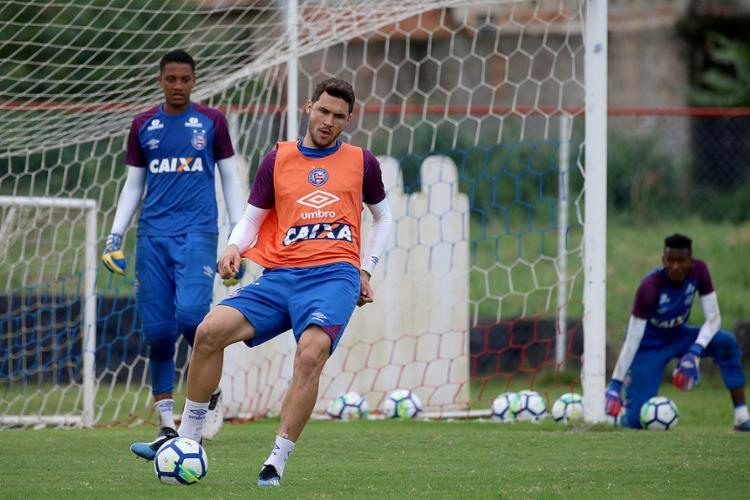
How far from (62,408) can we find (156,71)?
3.16 meters

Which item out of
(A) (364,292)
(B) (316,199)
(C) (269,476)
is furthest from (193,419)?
(B) (316,199)

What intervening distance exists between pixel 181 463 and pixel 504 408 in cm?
455

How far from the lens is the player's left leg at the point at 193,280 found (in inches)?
Answer: 285

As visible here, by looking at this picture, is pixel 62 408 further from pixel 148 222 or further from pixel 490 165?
pixel 490 165

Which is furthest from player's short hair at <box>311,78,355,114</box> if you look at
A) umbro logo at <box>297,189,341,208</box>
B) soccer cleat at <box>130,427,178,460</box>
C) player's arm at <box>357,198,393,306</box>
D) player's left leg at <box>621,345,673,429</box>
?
player's left leg at <box>621,345,673,429</box>

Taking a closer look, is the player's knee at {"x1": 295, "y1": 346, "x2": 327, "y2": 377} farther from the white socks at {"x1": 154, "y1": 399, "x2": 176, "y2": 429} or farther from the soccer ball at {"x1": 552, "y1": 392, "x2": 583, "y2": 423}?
the soccer ball at {"x1": 552, "y1": 392, "x2": 583, "y2": 423}

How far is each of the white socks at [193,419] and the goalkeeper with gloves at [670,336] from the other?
173 inches

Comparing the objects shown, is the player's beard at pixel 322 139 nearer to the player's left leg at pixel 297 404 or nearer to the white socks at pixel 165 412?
the player's left leg at pixel 297 404

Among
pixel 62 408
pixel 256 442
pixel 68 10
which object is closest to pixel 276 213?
pixel 256 442

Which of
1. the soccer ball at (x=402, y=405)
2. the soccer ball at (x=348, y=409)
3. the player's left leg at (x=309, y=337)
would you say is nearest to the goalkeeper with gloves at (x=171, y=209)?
the player's left leg at (x=309, y=337)

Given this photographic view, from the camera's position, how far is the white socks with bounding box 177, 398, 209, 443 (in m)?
5.85

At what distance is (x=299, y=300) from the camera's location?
575cm

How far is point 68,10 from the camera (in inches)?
452

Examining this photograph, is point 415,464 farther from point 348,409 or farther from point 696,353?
point 696,353
